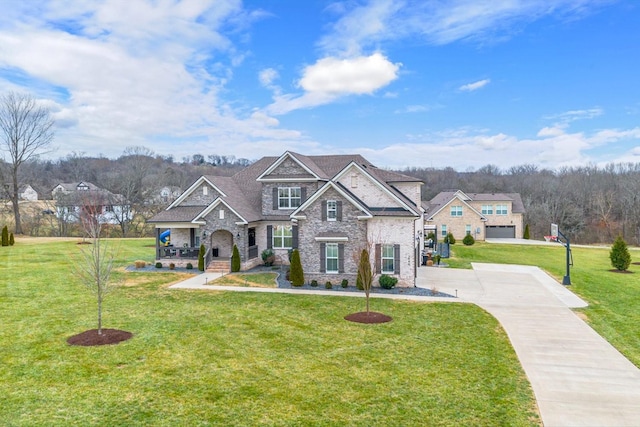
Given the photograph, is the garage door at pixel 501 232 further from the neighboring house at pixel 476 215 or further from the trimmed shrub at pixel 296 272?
the trimmed shrub at pixel 296 272

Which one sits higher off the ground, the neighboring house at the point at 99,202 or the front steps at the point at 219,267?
the neighboring house at the point at 99,202

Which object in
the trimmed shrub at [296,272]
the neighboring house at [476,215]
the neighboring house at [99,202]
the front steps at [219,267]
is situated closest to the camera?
the trimmed shrub at [296,272]

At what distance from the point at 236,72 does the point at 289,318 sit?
18.6m

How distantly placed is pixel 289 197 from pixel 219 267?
6800mm

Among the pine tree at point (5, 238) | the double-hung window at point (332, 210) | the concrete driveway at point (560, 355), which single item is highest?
the double-hung window at point (332, 210)

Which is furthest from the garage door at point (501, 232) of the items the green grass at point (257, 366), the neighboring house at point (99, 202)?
the neighboring house at point (99, 202)

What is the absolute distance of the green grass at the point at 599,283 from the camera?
15.2 metres

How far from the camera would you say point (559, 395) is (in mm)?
9906

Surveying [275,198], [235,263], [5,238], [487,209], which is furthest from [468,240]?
[5,238]

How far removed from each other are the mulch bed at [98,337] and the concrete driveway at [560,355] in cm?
1238

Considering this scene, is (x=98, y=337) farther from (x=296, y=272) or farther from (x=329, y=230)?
(x=329, y=230)

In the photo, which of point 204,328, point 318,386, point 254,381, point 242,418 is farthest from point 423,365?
point 204,328

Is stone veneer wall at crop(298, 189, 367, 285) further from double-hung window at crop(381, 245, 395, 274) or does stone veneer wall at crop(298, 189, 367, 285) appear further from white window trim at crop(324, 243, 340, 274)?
double-hung window at crop(381, 245, 395, 274)

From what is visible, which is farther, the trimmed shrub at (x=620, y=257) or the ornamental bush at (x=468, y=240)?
the ornamental bush at (x=468, y=240)
